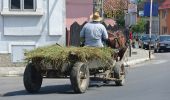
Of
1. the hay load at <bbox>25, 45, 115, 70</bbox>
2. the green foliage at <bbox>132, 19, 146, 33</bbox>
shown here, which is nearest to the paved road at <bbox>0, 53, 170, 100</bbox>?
the hay load at <bbox>25, 45, 115, 70</bbox>

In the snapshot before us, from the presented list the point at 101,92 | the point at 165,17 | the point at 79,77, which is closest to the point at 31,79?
the point at 79,77

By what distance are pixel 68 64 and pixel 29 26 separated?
31.3ft

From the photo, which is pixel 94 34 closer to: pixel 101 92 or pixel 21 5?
pixel 101 92

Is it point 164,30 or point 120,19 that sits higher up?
point 120,19

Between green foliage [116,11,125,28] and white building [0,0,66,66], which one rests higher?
green foliage [116,11,125,28]

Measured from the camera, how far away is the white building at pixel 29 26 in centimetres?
2283

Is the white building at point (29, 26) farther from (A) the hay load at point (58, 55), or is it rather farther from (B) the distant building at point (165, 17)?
(B) the distant building at point (165, 17)

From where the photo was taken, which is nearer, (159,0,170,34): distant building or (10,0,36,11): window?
(10,0,36,11): window

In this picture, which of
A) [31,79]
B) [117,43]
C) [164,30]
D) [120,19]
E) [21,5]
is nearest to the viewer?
[31,79]

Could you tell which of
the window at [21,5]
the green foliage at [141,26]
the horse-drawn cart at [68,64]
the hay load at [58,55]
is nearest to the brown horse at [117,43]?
the horse-drawn cart at [68,64]

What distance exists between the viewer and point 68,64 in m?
13.7

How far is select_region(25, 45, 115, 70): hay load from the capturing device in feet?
44.5

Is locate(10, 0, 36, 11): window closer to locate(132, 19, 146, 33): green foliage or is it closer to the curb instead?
the curb

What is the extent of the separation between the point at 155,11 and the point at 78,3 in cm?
2040
